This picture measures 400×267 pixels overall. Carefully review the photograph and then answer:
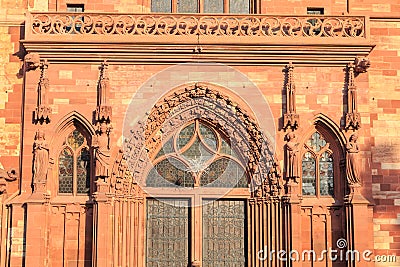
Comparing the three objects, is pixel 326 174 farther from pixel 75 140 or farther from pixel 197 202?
pixel 75 140

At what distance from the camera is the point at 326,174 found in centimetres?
1925

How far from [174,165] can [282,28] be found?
4192 mm

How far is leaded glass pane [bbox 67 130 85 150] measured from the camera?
1916cm

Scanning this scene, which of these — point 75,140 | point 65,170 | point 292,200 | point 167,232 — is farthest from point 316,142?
point 65,170

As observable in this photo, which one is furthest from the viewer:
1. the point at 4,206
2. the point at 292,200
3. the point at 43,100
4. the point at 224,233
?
the point at 224,233

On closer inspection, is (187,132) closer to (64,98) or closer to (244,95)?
(244,95)

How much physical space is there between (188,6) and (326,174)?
561 centimetres

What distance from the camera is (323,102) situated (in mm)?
19203

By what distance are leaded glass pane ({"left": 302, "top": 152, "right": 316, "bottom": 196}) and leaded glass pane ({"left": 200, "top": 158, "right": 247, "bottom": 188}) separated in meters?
1.44

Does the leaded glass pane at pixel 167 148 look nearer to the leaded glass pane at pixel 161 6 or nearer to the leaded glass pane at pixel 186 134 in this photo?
the leaded glass pane at pixel 186 134

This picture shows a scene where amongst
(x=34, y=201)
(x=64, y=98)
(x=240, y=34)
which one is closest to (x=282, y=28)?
(x=240, y=34)

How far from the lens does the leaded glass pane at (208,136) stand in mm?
19656

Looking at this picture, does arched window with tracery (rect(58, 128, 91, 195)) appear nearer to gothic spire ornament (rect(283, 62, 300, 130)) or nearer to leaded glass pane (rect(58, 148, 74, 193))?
leaded glass pane (rect(58, 148, 74, 193))

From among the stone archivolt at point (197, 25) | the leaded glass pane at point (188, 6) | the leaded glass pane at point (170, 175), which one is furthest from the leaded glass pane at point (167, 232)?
the leaded glass pane at point (188, 6)
